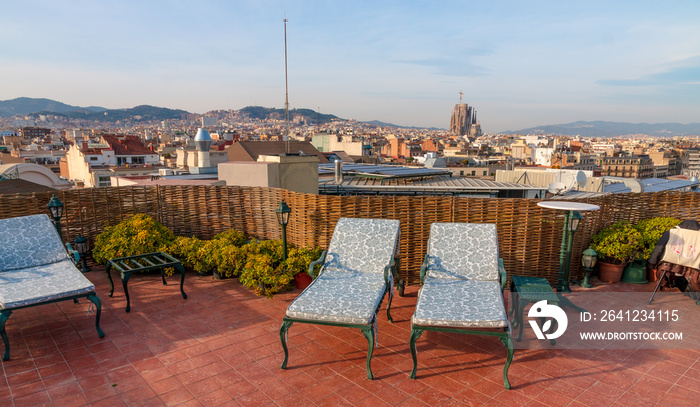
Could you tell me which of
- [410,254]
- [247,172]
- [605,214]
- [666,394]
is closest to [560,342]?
[666,394]

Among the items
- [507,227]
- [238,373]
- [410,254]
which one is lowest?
[238,373]

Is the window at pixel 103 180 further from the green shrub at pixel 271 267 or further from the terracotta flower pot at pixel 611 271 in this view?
the terracotta flower pot at pixel 611 271

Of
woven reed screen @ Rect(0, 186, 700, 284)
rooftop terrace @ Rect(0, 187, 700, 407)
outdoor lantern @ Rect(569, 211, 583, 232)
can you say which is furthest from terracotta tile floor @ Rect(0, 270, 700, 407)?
outdoor lantern @ Rect(569, 211, 583, 232)

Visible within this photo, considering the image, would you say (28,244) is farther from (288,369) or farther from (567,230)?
(567,230)

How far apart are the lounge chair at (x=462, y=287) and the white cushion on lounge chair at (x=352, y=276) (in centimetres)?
53

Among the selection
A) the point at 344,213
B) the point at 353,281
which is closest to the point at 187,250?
the point at 344,213

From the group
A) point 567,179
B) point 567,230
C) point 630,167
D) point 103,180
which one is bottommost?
point 630,167

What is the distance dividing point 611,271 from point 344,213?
4.61m

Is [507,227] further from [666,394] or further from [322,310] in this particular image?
[322,310]

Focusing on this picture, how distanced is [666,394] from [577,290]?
295 cm

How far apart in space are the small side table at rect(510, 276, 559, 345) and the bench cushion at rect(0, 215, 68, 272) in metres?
6.27

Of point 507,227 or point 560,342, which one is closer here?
point 560,342

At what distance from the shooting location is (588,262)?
262 inches

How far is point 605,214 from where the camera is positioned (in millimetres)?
7305
